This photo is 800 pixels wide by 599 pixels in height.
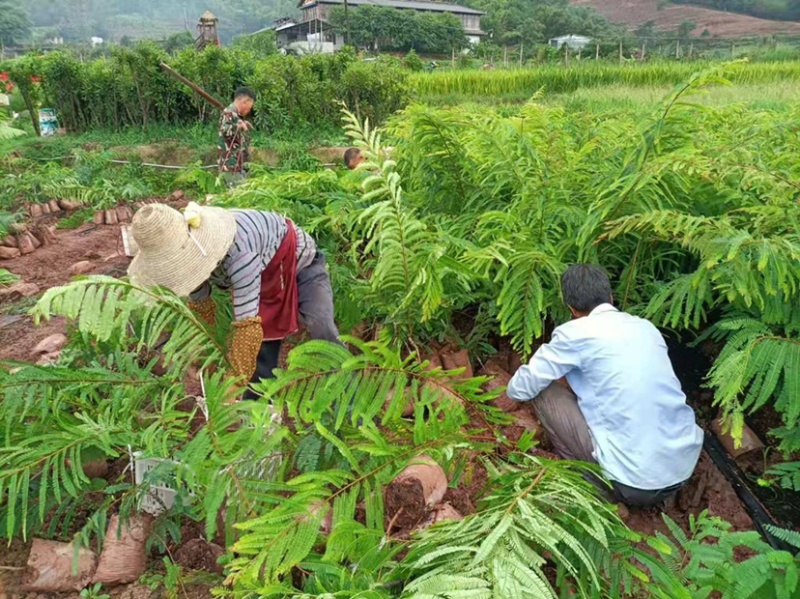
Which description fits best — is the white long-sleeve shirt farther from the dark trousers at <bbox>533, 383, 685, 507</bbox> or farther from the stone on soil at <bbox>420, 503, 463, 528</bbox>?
the stone on soil at <bbox>420, 503, 463, 528</bbox>

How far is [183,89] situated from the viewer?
10508mm

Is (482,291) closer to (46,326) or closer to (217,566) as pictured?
(217,566)

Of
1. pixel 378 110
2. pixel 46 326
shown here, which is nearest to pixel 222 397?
pixel 46 326

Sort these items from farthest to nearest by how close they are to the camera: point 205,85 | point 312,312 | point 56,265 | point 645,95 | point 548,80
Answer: point 548,80, point 645,95, point 205,85, point 56,265, point 312,312

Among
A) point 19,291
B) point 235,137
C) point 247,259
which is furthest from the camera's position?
point 235,137

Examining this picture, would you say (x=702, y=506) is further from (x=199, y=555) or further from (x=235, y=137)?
(x=235, y=137)

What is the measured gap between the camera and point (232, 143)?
248 inches

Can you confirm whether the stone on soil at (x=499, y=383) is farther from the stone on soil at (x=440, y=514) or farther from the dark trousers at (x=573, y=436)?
the stone on soil at (x=440, y=514)

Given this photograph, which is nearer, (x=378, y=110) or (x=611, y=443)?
(x=611, y=443)

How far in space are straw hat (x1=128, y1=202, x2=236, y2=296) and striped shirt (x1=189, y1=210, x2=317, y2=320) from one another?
0.10 m

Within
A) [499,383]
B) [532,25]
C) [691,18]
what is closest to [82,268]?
[499,383]

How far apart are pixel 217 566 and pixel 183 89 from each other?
405 inches

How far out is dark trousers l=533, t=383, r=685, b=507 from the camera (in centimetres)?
209

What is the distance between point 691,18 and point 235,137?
82965 millimetres
